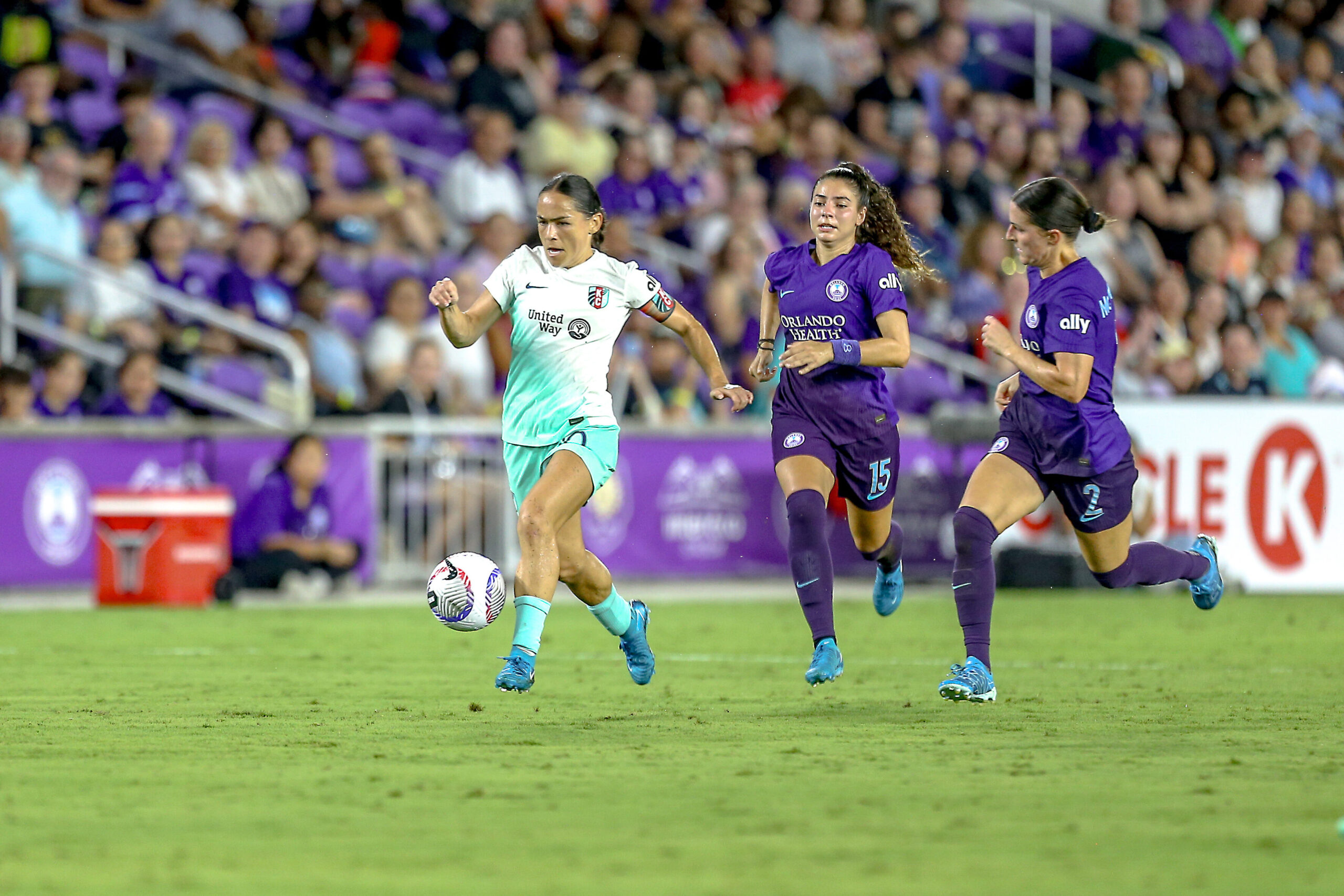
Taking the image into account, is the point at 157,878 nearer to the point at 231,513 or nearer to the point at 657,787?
the point at 657,787

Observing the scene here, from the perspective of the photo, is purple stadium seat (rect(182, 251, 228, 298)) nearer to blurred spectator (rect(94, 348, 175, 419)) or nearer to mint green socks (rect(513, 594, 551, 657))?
blurred spectator (rect(94, 348, 175, 419))

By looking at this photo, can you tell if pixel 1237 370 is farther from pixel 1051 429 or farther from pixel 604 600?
pixel 604 600

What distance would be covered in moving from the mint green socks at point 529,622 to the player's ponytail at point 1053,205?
106 inches

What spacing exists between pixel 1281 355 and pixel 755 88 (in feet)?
21.4

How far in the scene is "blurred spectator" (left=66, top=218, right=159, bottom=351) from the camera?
16734 millimetres

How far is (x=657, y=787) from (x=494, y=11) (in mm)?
17038

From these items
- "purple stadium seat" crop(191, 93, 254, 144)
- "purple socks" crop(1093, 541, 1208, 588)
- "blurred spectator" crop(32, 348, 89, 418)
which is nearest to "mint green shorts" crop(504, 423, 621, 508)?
"purple socks" crop(1093, 541, 1208, 588)

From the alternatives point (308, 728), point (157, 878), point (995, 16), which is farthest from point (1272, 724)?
point (995, 16)

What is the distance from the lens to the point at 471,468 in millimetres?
17484

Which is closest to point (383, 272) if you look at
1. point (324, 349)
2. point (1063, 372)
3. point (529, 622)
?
point (324, 349)

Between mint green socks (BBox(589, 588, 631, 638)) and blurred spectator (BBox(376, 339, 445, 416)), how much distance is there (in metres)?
8.46

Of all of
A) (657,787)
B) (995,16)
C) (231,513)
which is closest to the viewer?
(657,787)

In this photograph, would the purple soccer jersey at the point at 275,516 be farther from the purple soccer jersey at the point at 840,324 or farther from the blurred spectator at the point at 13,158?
the purple soccer jersey at the point at 840,324

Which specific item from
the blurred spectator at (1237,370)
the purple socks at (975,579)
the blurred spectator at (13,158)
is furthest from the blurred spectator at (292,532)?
the blurred spectator at (1237,370)
